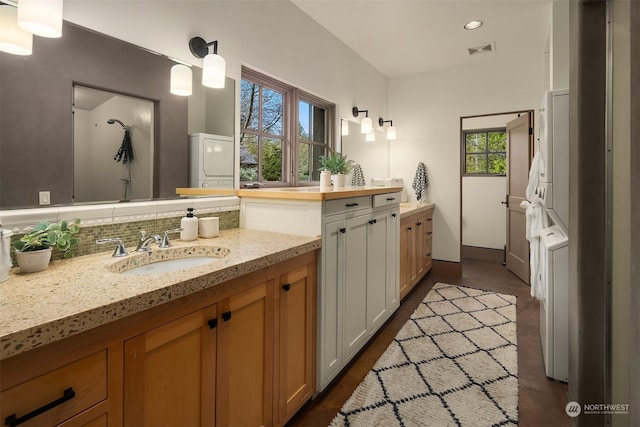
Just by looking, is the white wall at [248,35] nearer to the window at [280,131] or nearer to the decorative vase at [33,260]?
the window at [280,131]

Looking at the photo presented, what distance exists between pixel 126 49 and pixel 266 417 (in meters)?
1.78

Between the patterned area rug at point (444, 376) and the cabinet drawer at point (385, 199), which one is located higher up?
the cabinet drawer at point (385, 199)

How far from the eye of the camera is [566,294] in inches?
73.2

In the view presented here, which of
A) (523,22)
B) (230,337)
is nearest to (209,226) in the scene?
(230,337)

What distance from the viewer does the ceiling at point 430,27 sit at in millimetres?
2623

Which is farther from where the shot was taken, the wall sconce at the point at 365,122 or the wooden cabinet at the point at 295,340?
the wall sconce at the point at 365,122

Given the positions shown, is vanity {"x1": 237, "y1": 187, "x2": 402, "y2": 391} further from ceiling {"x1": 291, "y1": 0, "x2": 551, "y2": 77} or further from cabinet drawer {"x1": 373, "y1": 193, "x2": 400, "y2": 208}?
ceiling {"x1": 291, "y1": 0, "x2": 551, "y2": 77}

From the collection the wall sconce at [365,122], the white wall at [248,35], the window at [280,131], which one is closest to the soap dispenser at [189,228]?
the window at [280,131]

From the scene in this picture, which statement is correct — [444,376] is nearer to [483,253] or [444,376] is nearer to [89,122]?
[89,122]

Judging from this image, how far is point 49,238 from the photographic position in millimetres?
1083

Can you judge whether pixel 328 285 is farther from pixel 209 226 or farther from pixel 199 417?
pixel 199 417

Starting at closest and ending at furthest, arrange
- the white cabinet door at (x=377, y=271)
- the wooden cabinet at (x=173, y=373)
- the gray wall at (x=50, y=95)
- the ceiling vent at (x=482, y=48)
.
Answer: the wooden cabinet at (x=173, y=373) < the gray wall at (x=50, y=95) < the white cabinet door at (x=377, y=271) < the ceiling vent at (x=482, y=48)

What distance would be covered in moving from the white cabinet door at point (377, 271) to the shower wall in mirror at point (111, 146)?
1.43 m

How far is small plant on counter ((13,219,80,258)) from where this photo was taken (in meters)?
1.04
